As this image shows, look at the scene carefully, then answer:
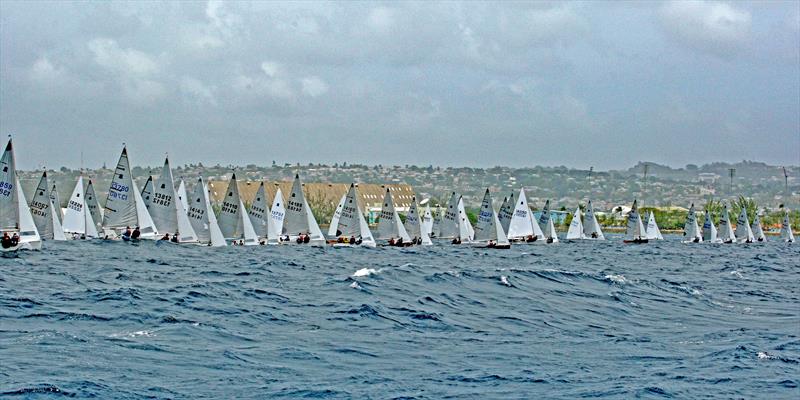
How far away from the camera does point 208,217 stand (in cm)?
7938

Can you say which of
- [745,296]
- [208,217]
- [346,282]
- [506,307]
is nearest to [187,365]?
[506,307]

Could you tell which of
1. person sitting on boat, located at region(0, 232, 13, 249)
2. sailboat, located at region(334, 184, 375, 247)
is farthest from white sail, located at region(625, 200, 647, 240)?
person sitting on boat, located at region(0, 232, 13, 249)

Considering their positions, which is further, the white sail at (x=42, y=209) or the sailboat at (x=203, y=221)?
the sailboat at (x=203, y=221)

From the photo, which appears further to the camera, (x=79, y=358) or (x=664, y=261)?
(x=664, y=261)

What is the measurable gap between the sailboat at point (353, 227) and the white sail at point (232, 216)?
9.45 m

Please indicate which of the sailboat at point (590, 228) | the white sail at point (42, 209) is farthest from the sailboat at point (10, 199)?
the sailboat at point (590, 228)

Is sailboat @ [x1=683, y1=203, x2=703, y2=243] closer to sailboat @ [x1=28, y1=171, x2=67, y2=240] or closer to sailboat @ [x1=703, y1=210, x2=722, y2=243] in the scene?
sailboat @ [x1=703, y1=210, x2=722, y2=243]

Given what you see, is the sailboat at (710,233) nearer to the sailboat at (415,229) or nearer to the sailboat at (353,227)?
the sailboat at (415,229)

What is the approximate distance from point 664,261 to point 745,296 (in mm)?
34470

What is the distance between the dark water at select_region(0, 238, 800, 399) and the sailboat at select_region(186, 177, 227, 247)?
21.0 metres

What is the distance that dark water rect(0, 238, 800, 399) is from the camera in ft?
80.4

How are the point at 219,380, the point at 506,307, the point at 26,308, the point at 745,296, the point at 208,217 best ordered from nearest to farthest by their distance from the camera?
the point at 219,380
the point at 26,308
the point at 506,307
the point at 745,296
the point at 208,217

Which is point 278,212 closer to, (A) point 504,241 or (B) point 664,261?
(A) point 504,241

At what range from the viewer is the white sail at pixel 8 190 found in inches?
2291
